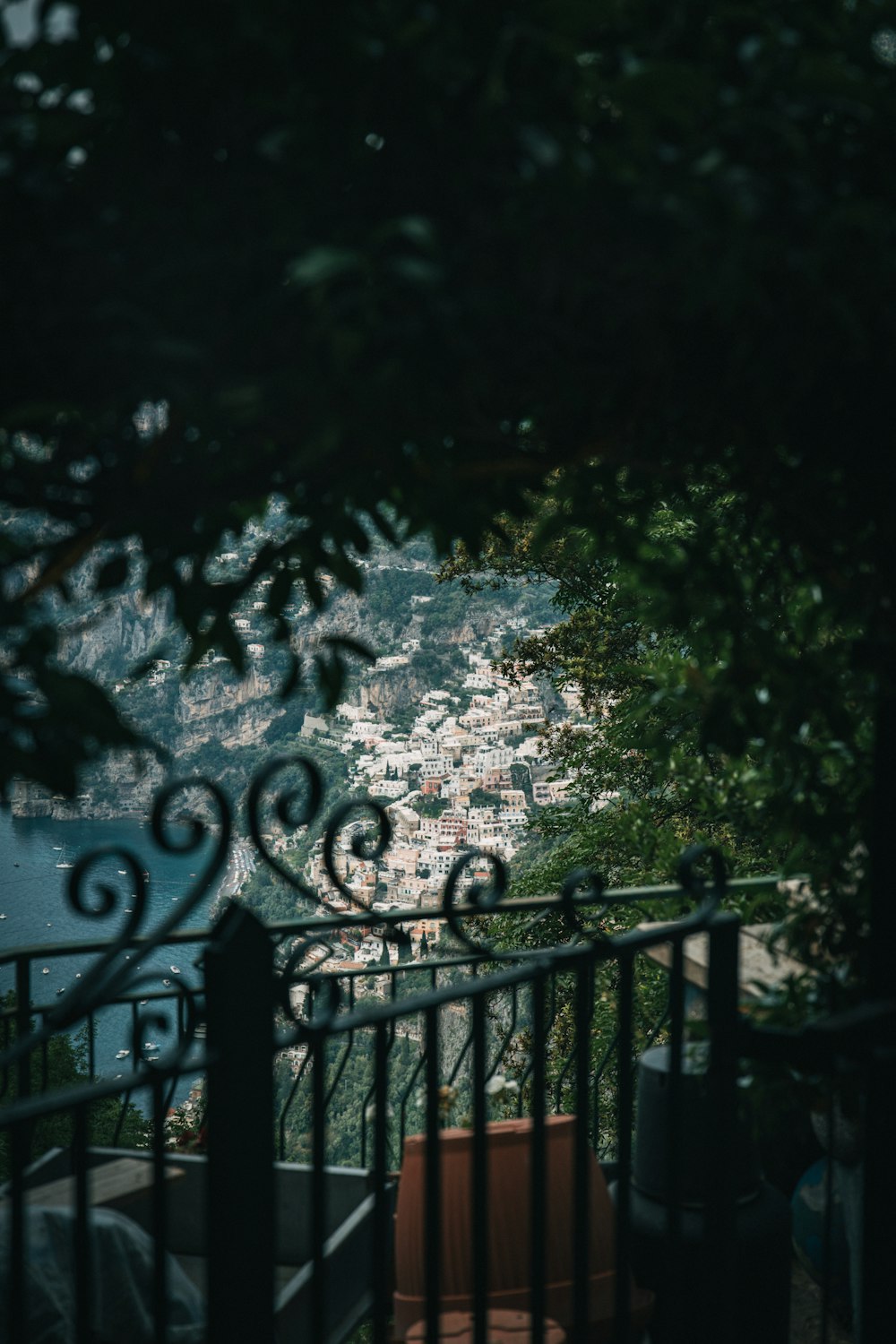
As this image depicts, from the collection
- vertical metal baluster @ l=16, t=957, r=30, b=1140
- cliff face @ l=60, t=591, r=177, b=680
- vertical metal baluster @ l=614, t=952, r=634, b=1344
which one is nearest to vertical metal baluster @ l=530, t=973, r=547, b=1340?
vertical metal baluster @ l=614, t=952, r=634, b=1344

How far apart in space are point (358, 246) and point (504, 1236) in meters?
1.74

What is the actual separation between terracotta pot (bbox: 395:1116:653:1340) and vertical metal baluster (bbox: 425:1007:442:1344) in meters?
0.55

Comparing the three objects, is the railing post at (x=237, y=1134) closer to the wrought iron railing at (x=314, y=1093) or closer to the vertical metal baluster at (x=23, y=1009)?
the wrought iron railing at (x=314, y=1093)

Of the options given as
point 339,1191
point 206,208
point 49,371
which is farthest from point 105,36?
point 339,1191

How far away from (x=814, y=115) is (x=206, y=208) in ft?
2.01

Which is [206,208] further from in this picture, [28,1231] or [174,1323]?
[174,1323]

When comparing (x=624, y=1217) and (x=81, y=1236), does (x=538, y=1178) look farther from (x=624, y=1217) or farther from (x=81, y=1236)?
(x=81, y=1236)

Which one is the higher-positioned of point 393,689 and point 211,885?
point 211,885

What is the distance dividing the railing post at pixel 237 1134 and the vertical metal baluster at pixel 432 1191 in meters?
0.21

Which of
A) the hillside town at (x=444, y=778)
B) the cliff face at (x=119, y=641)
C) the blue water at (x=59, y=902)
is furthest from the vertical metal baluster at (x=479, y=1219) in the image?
Answer: the cliff face at (x=119, y=641)

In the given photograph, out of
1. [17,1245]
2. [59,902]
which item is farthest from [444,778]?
[17,1245]

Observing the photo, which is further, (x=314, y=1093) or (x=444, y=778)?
(x=444, y=778)

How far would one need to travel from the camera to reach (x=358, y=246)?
976mm

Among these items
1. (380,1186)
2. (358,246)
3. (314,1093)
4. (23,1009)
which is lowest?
(23,1009)
